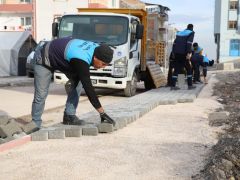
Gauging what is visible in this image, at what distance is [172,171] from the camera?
4766mm

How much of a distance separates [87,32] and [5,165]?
7.83m

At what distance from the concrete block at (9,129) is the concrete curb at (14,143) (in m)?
0.18

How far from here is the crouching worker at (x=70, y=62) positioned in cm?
627

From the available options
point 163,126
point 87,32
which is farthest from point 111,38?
point 163,126

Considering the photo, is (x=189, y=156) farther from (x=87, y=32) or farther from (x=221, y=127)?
(x=87, y=32)

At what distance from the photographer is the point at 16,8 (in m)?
40.1

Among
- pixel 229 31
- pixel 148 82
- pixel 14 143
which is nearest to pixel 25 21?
pixel 148 82

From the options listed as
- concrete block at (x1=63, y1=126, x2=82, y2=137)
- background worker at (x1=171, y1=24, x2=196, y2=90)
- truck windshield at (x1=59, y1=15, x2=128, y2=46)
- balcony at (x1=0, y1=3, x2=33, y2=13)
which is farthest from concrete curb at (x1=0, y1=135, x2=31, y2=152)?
balcony at (x1=0, y1=3, x2=33, y2=13)

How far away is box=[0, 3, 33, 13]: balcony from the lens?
1561 inches

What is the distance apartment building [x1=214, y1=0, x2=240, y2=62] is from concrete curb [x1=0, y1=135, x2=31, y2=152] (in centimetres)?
5335

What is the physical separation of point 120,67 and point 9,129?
641cm

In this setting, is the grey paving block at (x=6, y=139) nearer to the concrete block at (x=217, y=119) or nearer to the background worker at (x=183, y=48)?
the concrete block at (x=217, y=119)

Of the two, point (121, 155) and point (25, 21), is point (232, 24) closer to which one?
point (25, 21)

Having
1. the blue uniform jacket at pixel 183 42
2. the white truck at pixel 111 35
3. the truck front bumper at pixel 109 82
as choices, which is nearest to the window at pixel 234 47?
the blue uniform jacket at pixel 183 42
